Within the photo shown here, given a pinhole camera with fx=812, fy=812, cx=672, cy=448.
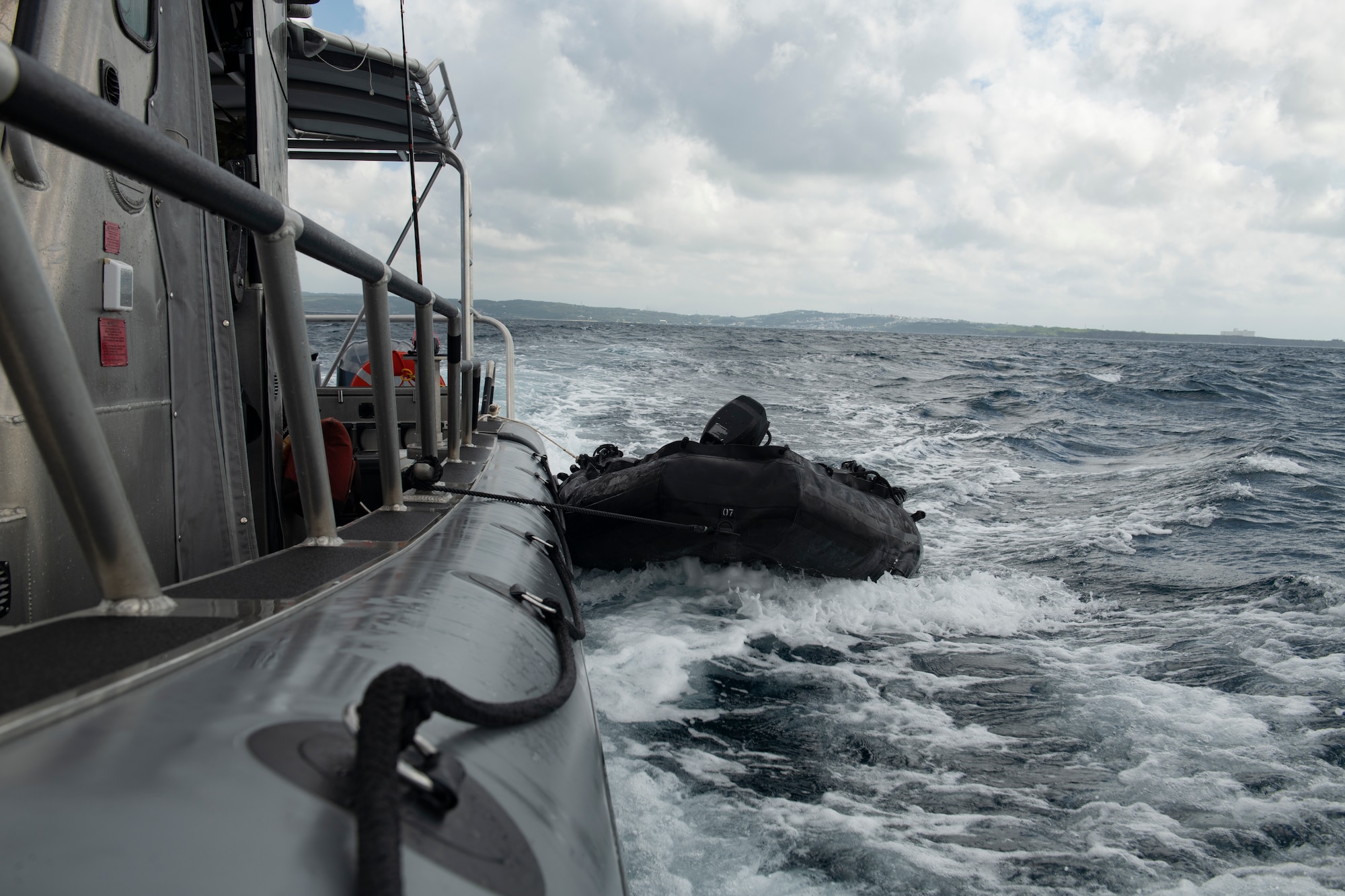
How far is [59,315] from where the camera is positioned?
1.06 metres

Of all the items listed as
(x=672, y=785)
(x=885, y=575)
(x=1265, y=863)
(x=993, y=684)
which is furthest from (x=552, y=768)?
(x=885, y=575)

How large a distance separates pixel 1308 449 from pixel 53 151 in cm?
1286

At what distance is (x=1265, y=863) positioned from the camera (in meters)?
2.33

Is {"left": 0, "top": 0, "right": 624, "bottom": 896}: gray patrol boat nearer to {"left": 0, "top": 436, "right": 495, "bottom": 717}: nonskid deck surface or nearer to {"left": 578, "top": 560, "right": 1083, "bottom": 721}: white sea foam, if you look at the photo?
{"left": 0, "top": 436, "right": 495, "bottom": 717}: nonskid deck surface

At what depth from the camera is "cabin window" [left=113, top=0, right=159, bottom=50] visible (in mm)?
1939

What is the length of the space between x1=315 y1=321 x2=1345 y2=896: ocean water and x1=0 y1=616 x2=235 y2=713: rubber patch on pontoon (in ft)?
5.06

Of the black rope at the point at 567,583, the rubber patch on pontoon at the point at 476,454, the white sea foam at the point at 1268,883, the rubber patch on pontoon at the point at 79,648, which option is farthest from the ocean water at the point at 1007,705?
the rubber patch on pontoon at the point at 79,648

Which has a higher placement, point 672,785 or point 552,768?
point 552,768

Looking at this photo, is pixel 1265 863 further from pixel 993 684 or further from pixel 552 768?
pixel 552 768

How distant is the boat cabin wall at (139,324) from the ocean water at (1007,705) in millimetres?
1552

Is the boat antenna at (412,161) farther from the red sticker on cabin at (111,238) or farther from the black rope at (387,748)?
the black rope at (387,748)

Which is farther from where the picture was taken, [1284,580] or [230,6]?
[1284,580]

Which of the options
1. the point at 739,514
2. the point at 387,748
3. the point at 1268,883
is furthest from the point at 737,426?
the point at 387,748

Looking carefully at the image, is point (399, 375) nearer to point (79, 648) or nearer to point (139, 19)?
point (139, 19)
